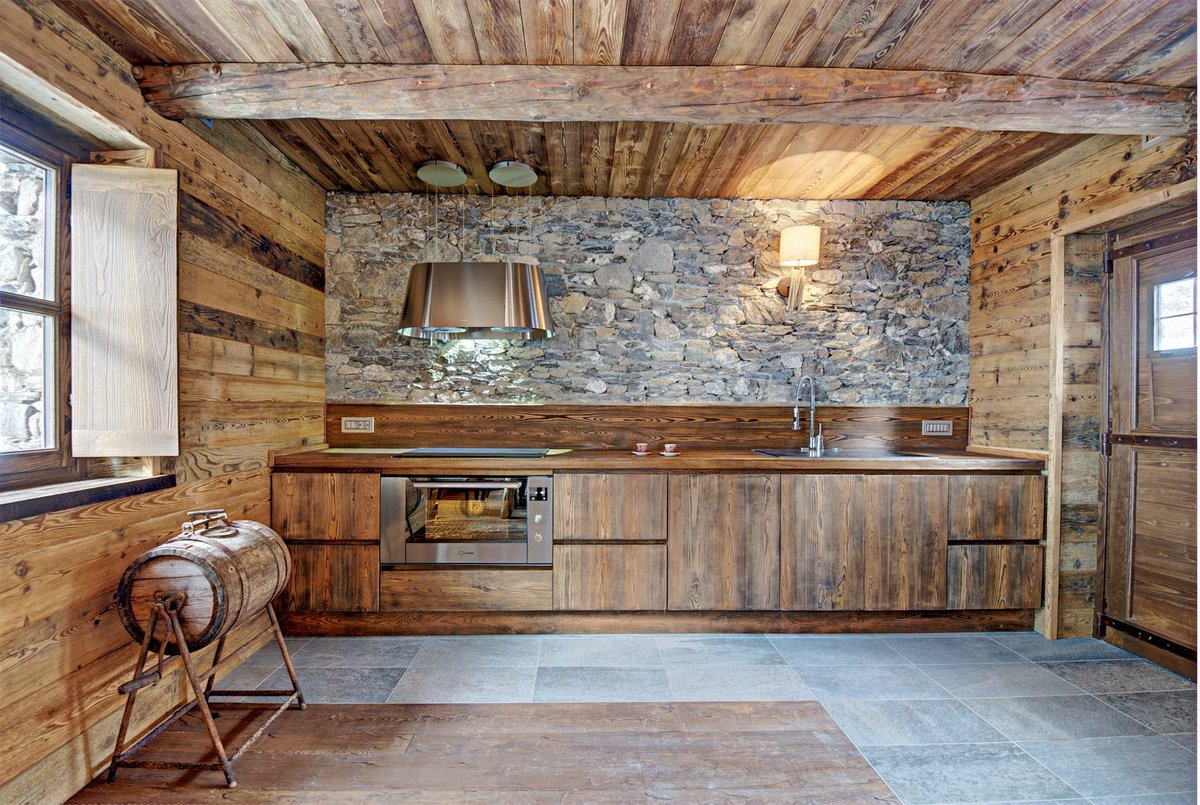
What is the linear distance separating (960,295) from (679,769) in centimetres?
351

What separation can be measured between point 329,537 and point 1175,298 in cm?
443

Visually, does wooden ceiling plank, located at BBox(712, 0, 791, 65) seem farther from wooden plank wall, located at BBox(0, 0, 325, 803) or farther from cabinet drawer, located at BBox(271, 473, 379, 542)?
cabinet drawer, located at BBox(271, 473, 379, 542)

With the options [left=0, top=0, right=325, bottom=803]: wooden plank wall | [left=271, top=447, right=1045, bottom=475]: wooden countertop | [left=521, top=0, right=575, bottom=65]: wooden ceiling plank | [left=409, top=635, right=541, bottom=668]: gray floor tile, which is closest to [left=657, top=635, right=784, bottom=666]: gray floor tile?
[left=409, top=635, right=541, bottom=668]: gray floor tile

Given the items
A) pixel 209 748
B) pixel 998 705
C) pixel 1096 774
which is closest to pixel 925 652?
pixel 998 705

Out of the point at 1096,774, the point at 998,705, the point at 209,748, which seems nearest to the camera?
the point at 1096,774

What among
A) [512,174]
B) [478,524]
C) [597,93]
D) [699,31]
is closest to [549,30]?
[597,93]

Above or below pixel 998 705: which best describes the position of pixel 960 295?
above

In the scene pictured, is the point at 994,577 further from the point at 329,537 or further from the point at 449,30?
the point at 449,30

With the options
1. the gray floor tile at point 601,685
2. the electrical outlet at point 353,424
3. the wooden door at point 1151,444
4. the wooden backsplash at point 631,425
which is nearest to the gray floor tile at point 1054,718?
the wooden door at point 1151,444

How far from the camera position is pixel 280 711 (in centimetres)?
243

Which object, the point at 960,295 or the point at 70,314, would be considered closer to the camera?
the point at 70,314

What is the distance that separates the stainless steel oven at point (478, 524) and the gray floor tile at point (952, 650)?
197cm

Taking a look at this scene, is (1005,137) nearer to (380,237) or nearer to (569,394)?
(569,394)

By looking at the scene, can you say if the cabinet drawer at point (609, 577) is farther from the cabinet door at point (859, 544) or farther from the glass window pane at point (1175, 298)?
the glass window pane at point (1175, 298)
